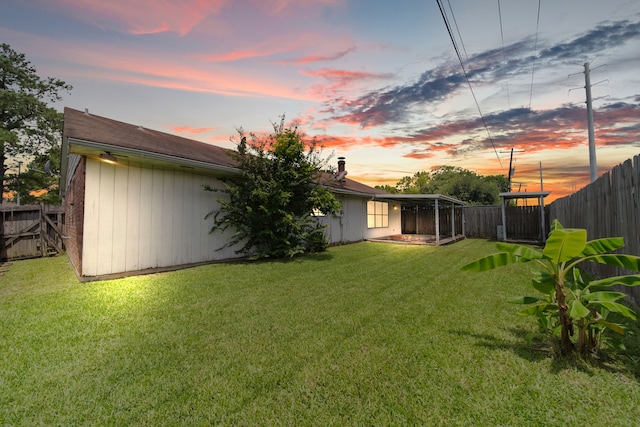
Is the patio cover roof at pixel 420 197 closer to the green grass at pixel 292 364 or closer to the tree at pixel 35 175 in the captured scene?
the green grass at pixel 292 364

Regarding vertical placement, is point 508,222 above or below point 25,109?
below

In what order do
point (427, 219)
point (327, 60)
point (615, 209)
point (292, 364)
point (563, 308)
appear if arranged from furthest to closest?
1. point (427, 219)
2. point (327, 60)
3. point (615, 209)
4. point (292, 364)
5. point (563, 308)

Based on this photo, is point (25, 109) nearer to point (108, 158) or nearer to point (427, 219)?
point (108, 158)

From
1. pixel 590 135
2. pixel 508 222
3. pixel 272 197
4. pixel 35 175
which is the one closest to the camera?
pixel 272 197

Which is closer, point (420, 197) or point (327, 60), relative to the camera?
point (327, 60)

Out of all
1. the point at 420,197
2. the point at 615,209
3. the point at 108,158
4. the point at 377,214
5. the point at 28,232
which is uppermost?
the point at 108,158

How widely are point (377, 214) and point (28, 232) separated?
15968 mm

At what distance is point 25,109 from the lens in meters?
22.3

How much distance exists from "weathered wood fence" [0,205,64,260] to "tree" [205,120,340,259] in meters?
7.31

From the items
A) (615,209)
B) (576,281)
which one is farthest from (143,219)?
(615,209)

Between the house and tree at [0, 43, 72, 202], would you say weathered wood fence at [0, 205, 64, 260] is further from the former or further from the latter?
tree at [0, 43, 72, 202]

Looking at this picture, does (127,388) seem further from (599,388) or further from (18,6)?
(18,6)

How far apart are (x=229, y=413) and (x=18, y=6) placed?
1310 cm

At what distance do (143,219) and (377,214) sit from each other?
13.0m
